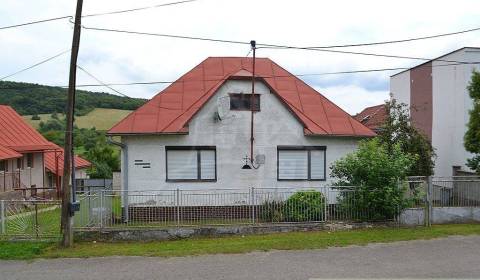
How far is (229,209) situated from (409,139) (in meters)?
9.59

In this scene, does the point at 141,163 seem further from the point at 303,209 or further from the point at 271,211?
the point at 303,209

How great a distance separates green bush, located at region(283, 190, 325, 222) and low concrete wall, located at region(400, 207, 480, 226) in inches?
105

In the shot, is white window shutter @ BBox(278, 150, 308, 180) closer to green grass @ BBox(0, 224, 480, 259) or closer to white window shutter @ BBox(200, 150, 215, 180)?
white window shutter @ BBox(200, 150, 215, 180)

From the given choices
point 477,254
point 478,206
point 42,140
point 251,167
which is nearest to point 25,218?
point 251,167

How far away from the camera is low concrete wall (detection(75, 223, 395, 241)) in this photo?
15.0m

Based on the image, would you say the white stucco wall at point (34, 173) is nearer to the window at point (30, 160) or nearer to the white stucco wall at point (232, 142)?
the window at point (30, 160)

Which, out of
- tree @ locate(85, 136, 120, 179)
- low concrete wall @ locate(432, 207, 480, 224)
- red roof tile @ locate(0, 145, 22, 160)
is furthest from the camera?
tree @ locate(85, 136, 120, 179)

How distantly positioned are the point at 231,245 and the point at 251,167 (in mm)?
5530

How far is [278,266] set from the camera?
11.4 meters

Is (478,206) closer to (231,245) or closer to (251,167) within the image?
(251,167)

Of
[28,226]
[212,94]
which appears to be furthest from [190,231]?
[212,94]

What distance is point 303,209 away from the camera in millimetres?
16422

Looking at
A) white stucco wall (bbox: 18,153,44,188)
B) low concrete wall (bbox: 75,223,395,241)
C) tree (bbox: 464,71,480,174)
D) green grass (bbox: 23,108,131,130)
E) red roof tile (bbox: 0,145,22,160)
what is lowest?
low concrete wall (bbox: 75,223,395,241)

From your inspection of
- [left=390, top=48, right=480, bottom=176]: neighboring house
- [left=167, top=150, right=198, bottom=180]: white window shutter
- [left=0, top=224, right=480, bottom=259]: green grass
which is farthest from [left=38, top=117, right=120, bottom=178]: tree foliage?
[left=0, top=224, right=480, bottom=259]: green grass
